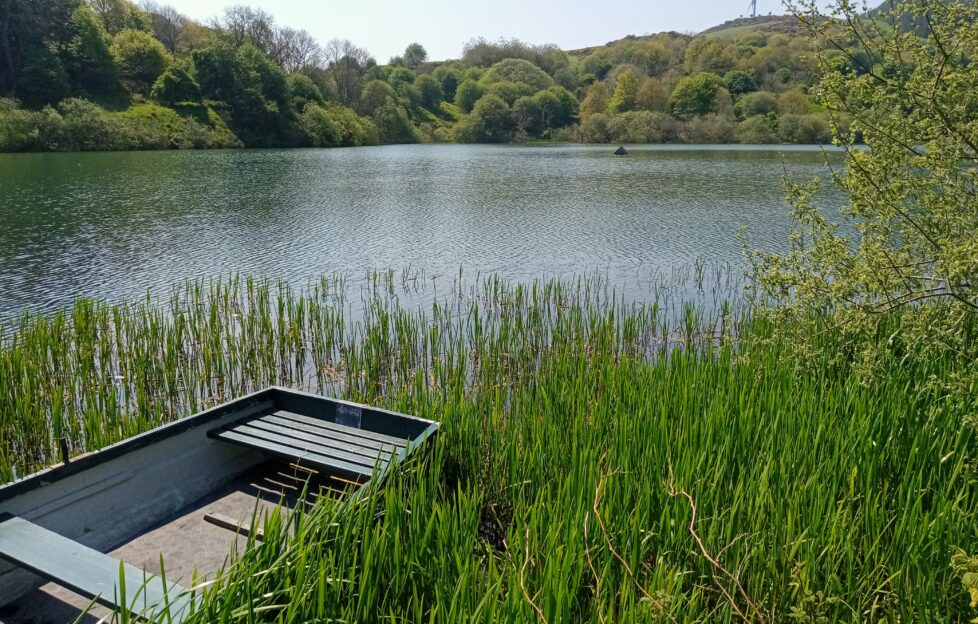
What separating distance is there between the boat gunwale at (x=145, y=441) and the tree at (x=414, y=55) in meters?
152

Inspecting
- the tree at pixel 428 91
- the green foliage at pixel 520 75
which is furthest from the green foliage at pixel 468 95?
the green foliage at pixel 520 75

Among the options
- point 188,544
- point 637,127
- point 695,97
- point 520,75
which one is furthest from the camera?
point 520,75

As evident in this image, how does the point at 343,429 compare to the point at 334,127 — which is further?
the point at 334,127

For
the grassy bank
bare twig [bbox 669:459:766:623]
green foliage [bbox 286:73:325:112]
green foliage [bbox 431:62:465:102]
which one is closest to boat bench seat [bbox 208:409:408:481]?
the grassy bank

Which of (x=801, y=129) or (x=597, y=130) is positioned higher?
(x=597, y=130)

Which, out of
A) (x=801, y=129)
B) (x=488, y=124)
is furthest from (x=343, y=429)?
(x=488, y=124)

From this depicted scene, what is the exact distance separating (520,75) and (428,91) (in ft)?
69.6

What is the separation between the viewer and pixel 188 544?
177 inches

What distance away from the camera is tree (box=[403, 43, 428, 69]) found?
14888 cm

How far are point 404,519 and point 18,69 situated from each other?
72.7 meters

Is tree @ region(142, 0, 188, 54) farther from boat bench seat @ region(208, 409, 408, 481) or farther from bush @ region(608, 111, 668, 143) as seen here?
boat bench seat @ region(208, 409, 408, 481)

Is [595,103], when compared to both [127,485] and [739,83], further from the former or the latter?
[127,485]

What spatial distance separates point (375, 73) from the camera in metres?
105

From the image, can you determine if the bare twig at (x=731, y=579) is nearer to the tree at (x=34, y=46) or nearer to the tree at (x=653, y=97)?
the tree at (x=34, y=46)
